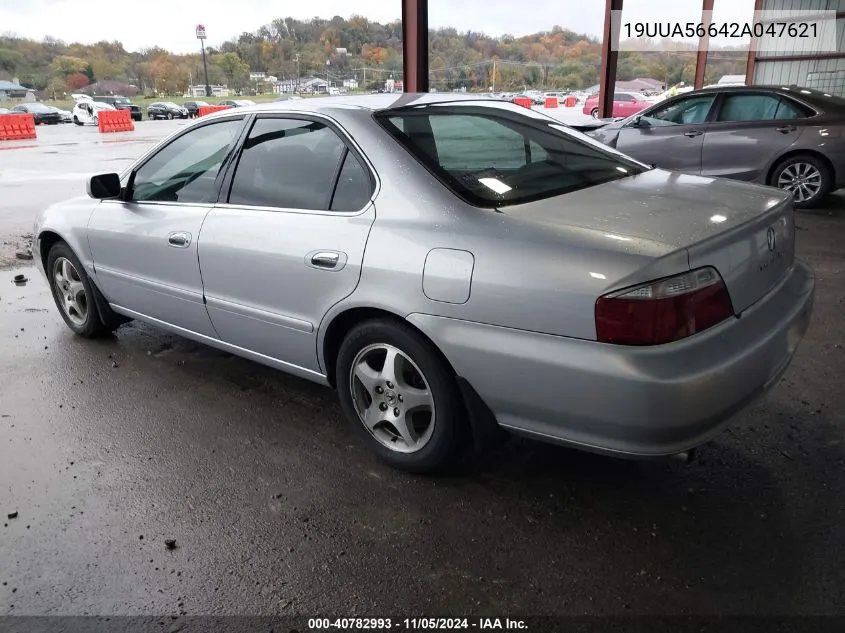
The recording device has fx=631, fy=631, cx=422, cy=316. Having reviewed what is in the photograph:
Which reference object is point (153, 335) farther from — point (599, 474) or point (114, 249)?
point (599, 474)

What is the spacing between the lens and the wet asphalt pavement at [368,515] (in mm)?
1986

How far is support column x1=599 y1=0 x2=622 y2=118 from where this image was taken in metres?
13.0

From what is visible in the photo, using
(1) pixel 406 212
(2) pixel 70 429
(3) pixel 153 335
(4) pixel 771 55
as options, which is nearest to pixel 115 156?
(3) pixel 153 335

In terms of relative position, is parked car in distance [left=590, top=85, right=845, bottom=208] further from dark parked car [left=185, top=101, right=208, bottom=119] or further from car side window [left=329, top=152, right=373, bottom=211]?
dark parked car [left=185, top=101, right=208, bottom=119]

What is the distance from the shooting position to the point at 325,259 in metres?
2.53

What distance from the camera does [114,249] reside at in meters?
3.60

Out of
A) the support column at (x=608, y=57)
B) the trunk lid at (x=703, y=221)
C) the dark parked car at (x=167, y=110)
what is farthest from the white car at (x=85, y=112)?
the trunk lid at (x=703, y=221)

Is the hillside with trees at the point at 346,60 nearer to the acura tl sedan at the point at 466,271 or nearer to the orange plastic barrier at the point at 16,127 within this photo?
the orange plastic barrier at the point at 16,127

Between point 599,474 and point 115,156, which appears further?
point 115,156

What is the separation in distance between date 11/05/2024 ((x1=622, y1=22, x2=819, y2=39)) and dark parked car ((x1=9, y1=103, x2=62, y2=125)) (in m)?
26.1

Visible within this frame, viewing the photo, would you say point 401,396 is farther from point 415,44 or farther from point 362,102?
point 415,44

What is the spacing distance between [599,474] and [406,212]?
1312 millimetres

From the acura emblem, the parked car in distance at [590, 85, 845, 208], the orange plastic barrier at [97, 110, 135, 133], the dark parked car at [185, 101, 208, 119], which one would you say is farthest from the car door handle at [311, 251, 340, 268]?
the dark parked car at [185, 101, 208, 119]

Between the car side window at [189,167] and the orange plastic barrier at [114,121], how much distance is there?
23239 millimetres
